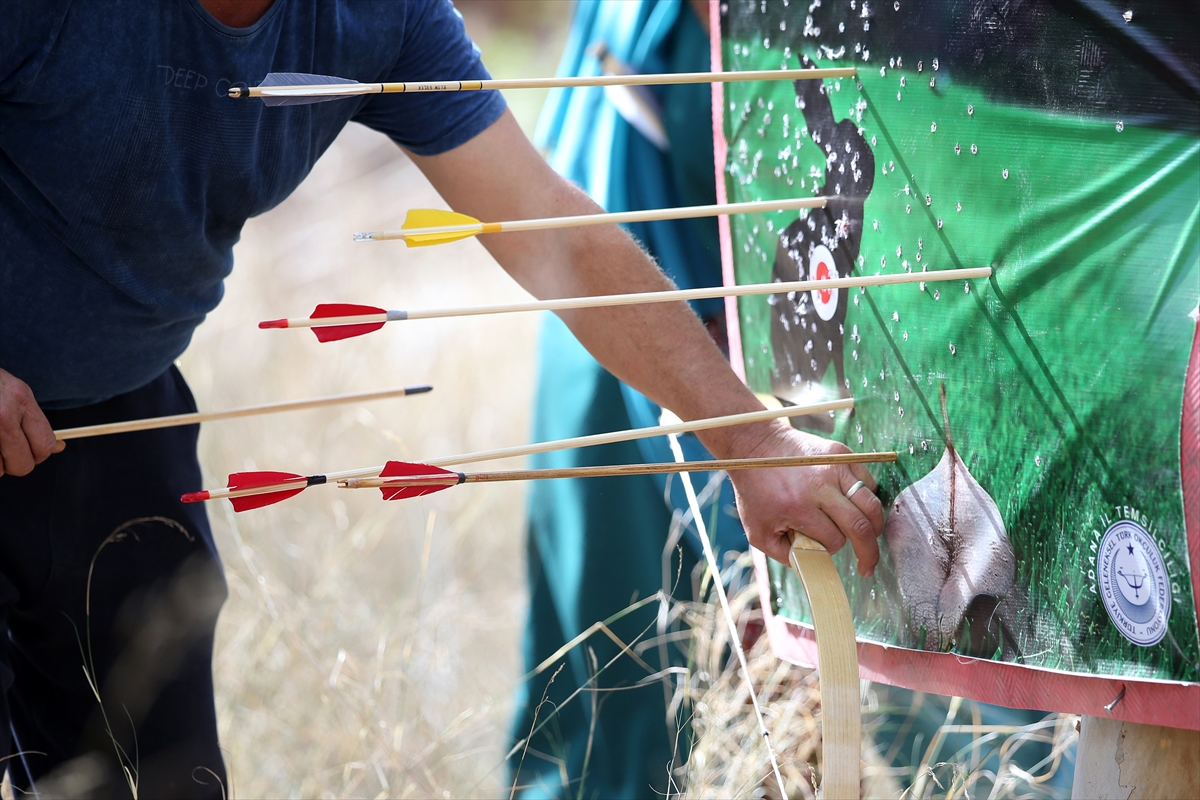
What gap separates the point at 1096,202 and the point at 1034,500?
0.81 feet

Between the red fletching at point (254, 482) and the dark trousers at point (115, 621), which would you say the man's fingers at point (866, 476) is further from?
the dark trousers at point (115, 621)

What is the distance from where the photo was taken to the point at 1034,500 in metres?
0.88

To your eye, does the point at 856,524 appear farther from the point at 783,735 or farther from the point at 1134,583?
the point at 783,735

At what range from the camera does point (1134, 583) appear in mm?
787

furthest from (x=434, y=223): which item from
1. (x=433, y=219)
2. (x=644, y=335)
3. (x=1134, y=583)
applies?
(x=1134, y=583)

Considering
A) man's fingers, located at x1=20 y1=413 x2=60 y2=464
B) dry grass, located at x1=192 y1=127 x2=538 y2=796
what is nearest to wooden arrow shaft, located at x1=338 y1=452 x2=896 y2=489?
man's fingers, located at x1=20 y1=413 x2=60 y2=464

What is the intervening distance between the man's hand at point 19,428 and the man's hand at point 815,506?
0.69 m

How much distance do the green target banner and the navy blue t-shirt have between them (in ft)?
1.48

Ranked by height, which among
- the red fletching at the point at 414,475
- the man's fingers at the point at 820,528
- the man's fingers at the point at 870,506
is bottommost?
the man's fingers at the point at 820,528

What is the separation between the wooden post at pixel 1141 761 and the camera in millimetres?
817

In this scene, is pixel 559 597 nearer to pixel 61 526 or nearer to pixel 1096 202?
pixel 61 526

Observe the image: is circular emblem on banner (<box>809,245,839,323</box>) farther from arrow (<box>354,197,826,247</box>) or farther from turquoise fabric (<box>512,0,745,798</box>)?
turquoise fabric (<box>512,0,745,798</box>)

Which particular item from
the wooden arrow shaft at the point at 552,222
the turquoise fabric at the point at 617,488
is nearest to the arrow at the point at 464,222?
the wooden arrow shaft at the point at 552,222

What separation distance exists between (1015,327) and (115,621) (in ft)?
3.76
